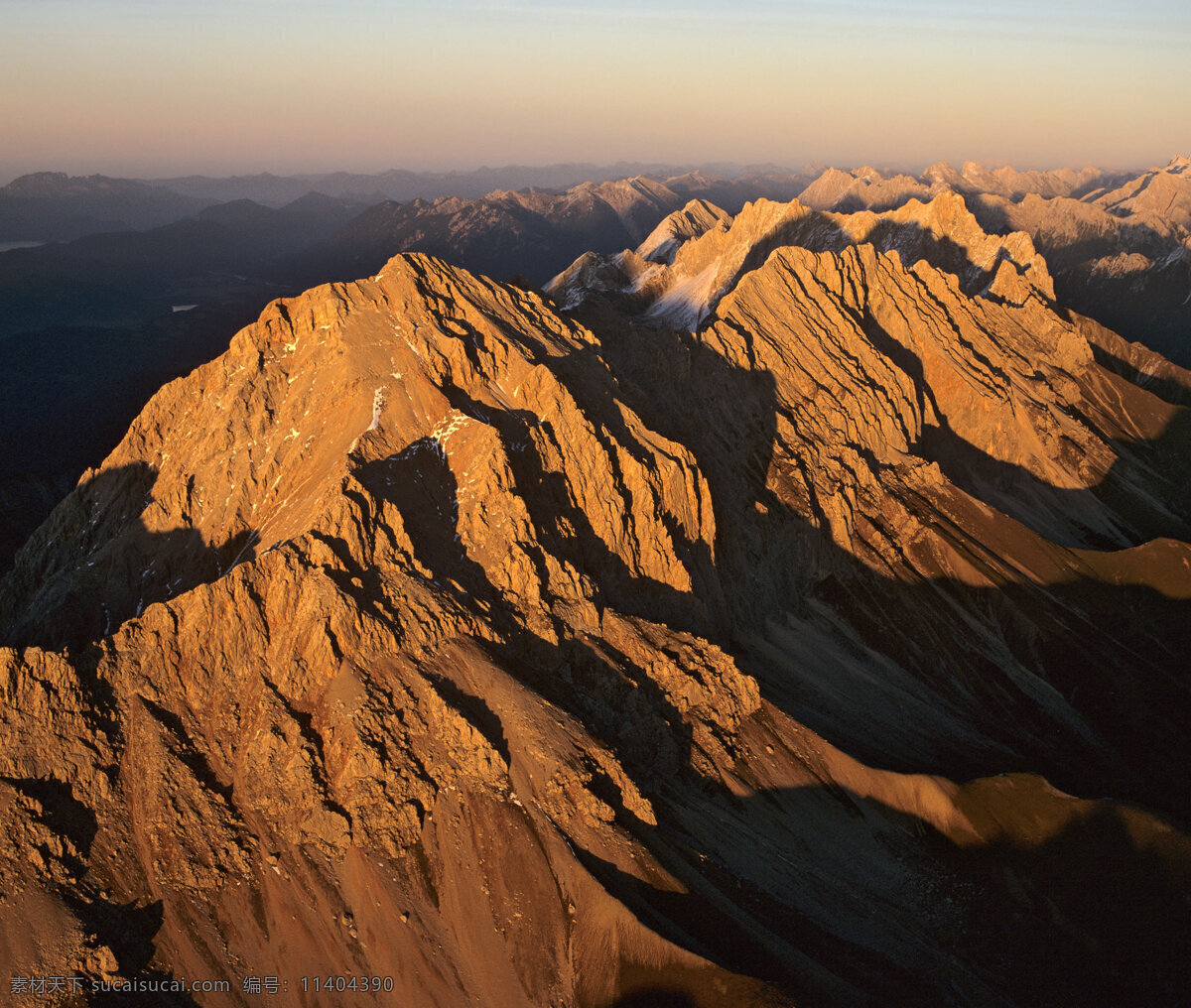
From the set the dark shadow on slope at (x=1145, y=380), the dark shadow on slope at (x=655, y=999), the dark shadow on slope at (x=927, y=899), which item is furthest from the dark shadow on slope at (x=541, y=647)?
the dark shadow on slope at (x=1145, y=380)

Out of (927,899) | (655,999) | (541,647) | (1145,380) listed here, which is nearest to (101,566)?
(541,647)

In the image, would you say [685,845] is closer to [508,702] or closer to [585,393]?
[508,702]

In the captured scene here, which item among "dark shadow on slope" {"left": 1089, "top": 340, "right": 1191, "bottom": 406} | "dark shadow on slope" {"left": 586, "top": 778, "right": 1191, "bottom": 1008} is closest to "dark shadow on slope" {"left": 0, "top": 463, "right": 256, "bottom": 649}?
"dark shadow on slope" {"left": 586, "top": 778, "right": 1191, "bottom": 1008}

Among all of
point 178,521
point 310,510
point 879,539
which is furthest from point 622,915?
point 879,539

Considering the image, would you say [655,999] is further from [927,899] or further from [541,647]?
[927,899]

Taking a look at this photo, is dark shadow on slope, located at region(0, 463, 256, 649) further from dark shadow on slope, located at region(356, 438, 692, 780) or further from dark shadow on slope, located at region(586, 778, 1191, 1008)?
dark shadow on slope, located at region(586, 778, 1191, 1008)

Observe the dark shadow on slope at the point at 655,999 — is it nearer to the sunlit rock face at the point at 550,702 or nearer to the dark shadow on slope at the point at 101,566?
the sunlit rock face at the point at 550,702
